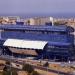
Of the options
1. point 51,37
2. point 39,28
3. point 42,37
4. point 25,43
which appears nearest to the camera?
point 51,37

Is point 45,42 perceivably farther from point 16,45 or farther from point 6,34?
point 6,34

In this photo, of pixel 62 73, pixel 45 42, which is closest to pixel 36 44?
pixel 45 42

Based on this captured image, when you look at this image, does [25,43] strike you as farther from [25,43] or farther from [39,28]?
[39,28]

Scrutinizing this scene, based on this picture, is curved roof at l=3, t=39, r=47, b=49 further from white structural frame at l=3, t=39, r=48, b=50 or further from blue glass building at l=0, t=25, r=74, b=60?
blue glass building at l=0, t=25, r=74, b=60

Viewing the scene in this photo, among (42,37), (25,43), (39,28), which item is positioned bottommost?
(25,43)

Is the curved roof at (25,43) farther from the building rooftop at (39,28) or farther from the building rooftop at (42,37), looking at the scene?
the building rooftop at (39,28)

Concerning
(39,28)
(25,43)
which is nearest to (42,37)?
(39,28)

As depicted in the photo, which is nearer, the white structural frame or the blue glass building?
the blue glass building

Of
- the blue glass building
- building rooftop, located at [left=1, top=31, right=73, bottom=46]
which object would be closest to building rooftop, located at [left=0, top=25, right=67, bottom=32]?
the blue glass building

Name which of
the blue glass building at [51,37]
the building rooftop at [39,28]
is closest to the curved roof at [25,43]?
the blue glass building at [51,37]
